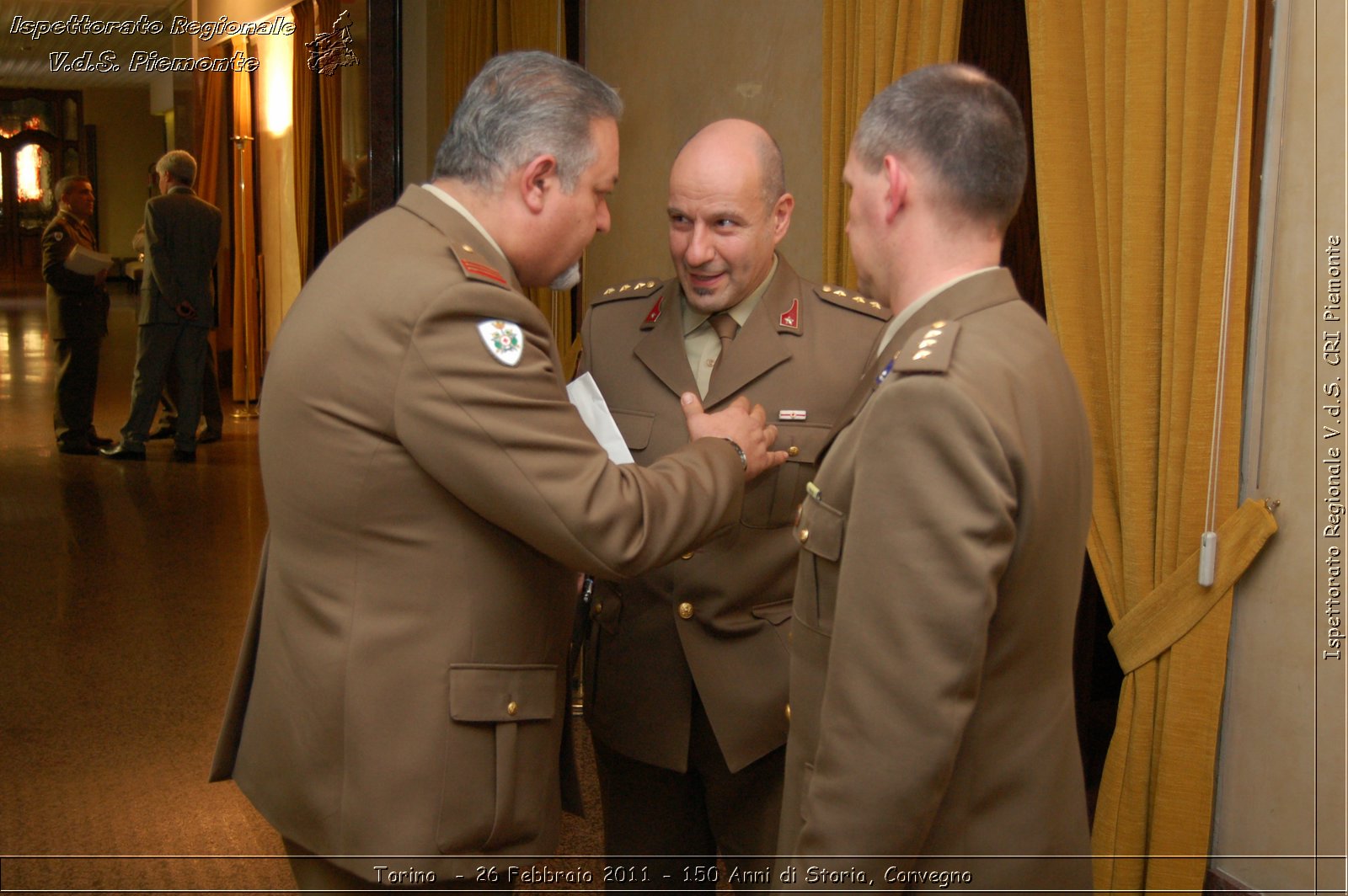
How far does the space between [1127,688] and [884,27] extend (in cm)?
173

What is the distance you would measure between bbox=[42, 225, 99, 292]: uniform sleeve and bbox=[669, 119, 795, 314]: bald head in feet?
13.5

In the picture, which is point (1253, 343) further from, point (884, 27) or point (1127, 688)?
point (884, 27)

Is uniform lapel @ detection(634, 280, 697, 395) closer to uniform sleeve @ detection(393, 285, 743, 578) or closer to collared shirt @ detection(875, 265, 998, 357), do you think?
uniform sleeve @ detection(393, 285, 743, 578)

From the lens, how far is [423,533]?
1.50 meters

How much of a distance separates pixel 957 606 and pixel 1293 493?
1.24m

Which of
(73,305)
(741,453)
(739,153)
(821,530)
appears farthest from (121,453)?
(821,530)

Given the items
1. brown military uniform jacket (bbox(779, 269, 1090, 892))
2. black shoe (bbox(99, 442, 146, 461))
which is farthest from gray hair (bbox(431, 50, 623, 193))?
black shoe (bbox(99, 442, 146, 461))

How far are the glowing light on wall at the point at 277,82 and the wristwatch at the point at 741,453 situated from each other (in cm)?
477

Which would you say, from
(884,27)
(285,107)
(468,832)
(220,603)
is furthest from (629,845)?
(285,107)

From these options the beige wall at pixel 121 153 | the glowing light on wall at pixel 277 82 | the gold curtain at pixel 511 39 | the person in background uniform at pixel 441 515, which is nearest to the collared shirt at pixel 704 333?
the person in background uniform at pixel 441 515

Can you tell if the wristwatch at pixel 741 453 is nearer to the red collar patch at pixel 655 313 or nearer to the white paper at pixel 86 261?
the red collar patch at pixel 655 313

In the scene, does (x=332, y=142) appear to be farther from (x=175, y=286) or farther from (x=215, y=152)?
(x=175, y=286)

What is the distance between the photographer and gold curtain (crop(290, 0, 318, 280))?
5824mm

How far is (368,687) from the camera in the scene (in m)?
1.51
